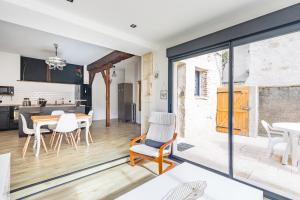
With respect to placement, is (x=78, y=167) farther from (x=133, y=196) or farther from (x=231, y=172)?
(x=231, y=172)

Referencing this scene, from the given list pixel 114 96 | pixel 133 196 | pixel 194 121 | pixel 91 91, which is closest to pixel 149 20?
pixel 133 196

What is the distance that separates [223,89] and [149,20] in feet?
13.9

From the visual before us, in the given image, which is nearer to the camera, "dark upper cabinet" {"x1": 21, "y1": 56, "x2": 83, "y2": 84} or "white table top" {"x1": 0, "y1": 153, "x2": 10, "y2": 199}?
"white table top" {"x1": 0, "y1": 153, "x2": 10, "y2": 199}

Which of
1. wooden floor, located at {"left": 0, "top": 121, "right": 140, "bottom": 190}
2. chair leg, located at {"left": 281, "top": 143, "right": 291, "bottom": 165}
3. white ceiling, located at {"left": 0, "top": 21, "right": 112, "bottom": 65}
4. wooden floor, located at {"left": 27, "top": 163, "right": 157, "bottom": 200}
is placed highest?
white ceiling, located at {"left": 0, "top": 21, "right": 112, "bottom": 65}

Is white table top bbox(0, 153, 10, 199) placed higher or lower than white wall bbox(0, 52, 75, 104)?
lower

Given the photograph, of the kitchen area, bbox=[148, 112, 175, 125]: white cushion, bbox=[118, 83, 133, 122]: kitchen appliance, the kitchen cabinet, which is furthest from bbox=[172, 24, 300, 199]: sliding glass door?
the kitchen cabinet

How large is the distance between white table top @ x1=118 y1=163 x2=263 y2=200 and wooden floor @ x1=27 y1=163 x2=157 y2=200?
2.40 feet

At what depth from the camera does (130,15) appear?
2322 mm

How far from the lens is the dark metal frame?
181 cm

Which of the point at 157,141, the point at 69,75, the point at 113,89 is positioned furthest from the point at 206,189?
the point at 113,89

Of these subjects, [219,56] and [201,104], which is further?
[219,56]

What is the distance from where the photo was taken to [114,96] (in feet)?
27.0

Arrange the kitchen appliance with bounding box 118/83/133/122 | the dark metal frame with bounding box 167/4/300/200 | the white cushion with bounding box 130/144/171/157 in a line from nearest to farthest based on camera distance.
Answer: the dark metal frame with bounding box 167/4/300/200, the white cushion with bounding box 130/144/171/157, the kitchen appliance with bounding box 118/83/133/122

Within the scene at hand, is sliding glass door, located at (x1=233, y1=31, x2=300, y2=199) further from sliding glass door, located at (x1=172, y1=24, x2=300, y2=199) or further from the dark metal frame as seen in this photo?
the dark metal frame
